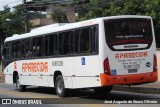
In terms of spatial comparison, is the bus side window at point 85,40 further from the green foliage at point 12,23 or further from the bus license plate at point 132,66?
the green foliage at point 12,23

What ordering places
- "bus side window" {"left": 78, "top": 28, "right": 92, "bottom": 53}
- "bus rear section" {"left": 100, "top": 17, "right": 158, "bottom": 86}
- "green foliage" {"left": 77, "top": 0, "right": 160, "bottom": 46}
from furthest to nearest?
"green foliage" {"left": 77, "top": 0, "right": 160, "bottom": 46} < "bus side window" {"left": 78, "top": 28, "right": 92, "bottom": 53} < "bus rear section" {"left": 100, "top": 17, "right": 158, "bottom": 86}

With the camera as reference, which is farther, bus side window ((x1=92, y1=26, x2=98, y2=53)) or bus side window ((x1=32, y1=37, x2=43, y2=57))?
bus side window ((x1=32, y1=37, x2=43, y2=57))

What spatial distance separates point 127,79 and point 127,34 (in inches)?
61.4

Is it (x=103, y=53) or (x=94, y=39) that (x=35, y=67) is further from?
(x=103, y=53)

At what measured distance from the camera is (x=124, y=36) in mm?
16094

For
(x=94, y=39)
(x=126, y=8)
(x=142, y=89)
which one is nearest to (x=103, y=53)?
(x=94, y=39)

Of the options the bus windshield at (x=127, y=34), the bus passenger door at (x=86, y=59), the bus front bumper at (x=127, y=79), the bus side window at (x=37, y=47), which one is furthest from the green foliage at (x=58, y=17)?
the bus front bumper at (x=127, y=79)

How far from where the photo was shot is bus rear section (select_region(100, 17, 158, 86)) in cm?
1582

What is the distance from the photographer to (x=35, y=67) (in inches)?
850

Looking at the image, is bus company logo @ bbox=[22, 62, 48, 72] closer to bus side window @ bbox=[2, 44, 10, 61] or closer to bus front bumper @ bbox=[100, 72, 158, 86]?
bus side window @ bbox=[2, 44, 10, 61]

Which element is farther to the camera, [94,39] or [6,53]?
[6,53]

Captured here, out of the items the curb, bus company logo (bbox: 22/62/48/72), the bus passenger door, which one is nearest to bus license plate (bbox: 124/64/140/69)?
the bus passenger door

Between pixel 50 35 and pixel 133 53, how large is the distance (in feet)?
16.4

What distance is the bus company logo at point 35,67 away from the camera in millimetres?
20505
